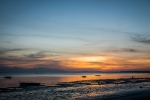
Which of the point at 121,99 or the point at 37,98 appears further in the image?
the point at 37,98

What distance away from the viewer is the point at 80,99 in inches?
1166

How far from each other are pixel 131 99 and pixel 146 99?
2.19 meters

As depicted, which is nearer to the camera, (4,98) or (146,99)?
(146,99)

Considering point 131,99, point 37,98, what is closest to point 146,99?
point 131,99

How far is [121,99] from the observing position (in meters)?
28.6

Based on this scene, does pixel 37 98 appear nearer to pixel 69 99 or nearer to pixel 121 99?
pixel 69 99

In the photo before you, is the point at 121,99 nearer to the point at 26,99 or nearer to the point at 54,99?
the point at 54,99

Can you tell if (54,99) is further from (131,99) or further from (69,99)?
(131,99)

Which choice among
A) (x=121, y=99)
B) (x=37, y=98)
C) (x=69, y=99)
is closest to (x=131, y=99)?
(x=121, y=99)

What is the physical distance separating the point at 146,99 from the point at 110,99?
541cm

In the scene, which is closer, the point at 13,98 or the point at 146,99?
the point at 146,99

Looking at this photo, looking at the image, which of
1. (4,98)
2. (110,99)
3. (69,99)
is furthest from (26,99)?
(110,99)

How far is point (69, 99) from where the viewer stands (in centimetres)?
2977

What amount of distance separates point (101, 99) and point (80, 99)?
339cm
